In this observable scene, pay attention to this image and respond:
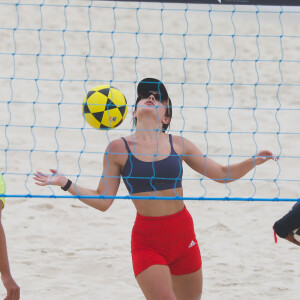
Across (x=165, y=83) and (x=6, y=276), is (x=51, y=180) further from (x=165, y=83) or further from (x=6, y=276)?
(x=165, y=83)

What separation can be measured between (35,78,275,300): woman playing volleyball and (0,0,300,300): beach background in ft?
1.30

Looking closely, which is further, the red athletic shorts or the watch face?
the red athletic shorts

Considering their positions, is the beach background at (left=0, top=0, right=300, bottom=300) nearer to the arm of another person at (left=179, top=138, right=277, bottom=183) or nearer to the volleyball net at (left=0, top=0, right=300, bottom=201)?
the volleyball net at (left=0, top=0, right=300, bottom=201)

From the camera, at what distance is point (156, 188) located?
357 centimetres

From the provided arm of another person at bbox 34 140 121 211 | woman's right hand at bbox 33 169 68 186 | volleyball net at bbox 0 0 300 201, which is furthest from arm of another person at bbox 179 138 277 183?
volleyball net at bbox 0 0 300 201

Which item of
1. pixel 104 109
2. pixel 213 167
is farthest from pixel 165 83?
pixel 213 167

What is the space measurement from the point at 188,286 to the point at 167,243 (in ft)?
0.88

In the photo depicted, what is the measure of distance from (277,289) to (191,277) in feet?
4.39

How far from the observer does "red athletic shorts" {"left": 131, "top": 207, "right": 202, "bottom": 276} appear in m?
3.51

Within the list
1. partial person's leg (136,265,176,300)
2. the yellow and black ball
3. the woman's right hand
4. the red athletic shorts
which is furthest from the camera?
the yellow and black ball

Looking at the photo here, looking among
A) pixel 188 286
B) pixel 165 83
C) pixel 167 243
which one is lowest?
pixel 188 286

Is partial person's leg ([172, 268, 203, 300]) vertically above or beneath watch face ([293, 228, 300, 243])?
beneath

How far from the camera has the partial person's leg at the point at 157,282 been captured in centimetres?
330

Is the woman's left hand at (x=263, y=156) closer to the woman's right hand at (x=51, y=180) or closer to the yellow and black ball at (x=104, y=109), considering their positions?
the yellow and black ball at (x=104, y=109)
